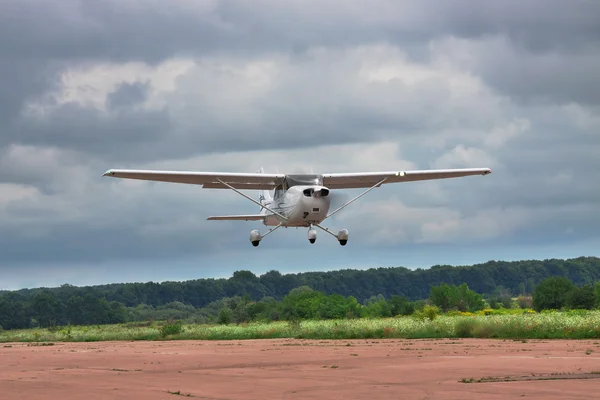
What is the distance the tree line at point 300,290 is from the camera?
11456 cm

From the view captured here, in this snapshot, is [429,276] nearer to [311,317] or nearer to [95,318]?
[95,318]

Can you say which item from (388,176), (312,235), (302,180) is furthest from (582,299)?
(312,235)

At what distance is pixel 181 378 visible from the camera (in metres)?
28.5

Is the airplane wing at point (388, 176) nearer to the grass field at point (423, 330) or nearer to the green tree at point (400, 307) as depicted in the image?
the grass field at point (423, 330)

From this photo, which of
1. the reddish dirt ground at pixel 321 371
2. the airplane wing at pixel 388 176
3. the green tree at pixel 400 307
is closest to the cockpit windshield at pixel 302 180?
the airplane wing at pixel 388 176

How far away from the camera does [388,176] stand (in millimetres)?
46156

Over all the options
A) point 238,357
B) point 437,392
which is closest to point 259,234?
point 238,357

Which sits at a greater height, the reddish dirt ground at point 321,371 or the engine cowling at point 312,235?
the engine cowling at point 312,235

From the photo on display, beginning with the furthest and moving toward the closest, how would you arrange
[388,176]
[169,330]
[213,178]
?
[169,330]
[388,176]
[213,178]

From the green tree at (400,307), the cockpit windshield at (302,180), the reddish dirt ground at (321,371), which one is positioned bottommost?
the reddish dirt ground at (321,371)

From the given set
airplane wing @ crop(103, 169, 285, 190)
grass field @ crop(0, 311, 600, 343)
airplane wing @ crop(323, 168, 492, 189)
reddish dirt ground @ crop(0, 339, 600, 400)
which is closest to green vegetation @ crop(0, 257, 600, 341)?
grass field @ crop(0, 311, 600, 343)

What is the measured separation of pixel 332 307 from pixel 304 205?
4230 centimetres

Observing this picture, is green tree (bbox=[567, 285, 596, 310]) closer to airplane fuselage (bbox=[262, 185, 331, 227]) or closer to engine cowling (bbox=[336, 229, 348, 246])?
engine cowling (bbox=[336, 229, 348, 246])

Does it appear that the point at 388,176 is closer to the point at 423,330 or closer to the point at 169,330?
the point at 423,330
